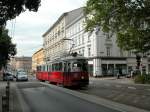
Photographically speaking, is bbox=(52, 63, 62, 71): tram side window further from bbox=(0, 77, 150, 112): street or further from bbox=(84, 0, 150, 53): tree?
bbox=(0, 77, 150, 112): street

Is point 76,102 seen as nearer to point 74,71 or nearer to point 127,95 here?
point 127,95

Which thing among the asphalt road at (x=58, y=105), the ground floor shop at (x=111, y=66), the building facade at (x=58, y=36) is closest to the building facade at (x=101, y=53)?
the ground floor shop at (x=111, y=66)

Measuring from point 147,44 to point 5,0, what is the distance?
28402 millimetres

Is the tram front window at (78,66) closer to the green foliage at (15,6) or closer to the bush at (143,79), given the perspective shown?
the bush at (143,79)

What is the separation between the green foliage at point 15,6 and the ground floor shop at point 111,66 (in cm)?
6038

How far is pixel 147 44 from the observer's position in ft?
134

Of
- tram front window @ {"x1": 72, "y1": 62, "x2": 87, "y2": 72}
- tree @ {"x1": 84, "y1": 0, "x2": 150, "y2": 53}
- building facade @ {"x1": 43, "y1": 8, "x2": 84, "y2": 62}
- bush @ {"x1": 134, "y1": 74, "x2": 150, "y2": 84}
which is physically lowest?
bush @ {"x1": 134, "y1": 74, "x2": 150, "y2": 84}

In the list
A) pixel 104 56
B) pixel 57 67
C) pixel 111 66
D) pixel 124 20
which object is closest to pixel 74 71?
pixel 57 67

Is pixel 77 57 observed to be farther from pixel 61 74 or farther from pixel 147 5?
pixel 147 5

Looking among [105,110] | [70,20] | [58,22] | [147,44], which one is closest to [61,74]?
[147,44]

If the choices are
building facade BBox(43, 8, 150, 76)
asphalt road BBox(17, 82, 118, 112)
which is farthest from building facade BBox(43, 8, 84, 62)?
asphalt road BBox(17, 82, 118, 112)

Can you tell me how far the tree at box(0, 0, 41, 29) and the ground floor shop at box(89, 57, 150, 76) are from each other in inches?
2377

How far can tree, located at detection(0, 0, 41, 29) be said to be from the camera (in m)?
14.6

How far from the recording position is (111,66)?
78.6 m
